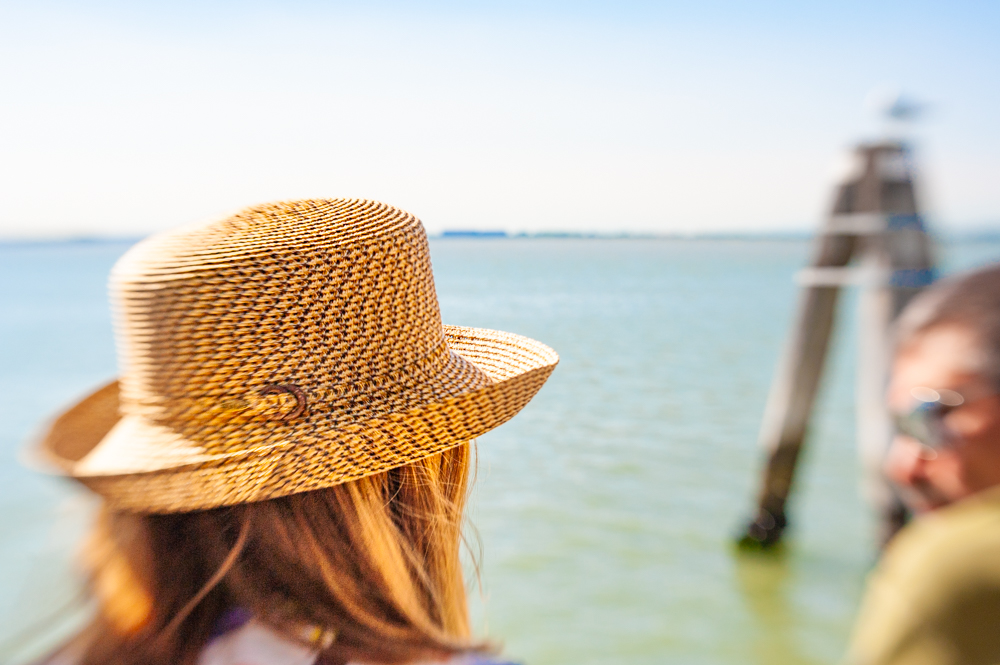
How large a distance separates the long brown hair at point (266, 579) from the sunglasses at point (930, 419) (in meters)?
0.90

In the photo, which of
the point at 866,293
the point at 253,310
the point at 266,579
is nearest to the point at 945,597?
the point at 266,579

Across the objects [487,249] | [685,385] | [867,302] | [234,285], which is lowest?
[487,249]

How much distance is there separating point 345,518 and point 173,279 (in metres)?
0.43

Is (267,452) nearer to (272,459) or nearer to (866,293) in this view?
(272,459)

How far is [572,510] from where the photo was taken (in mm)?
7789

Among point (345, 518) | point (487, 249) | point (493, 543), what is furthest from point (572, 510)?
point (487, 249)

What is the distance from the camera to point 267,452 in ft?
3.47

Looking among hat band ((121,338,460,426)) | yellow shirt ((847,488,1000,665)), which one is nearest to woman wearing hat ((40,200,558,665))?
hat band ((121,338,460,426))

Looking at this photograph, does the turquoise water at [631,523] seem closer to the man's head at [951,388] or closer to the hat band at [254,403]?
the hat band at [254,403]

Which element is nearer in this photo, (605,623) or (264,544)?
(264,544)

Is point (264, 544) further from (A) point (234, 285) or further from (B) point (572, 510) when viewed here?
(B) point (572, 510)

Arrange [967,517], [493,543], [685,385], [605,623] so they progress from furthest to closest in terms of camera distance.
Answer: [685,385] → [493,543] → [605,623] → [967,517]

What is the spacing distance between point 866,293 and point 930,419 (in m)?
3.57

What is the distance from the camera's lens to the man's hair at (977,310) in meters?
1.21
